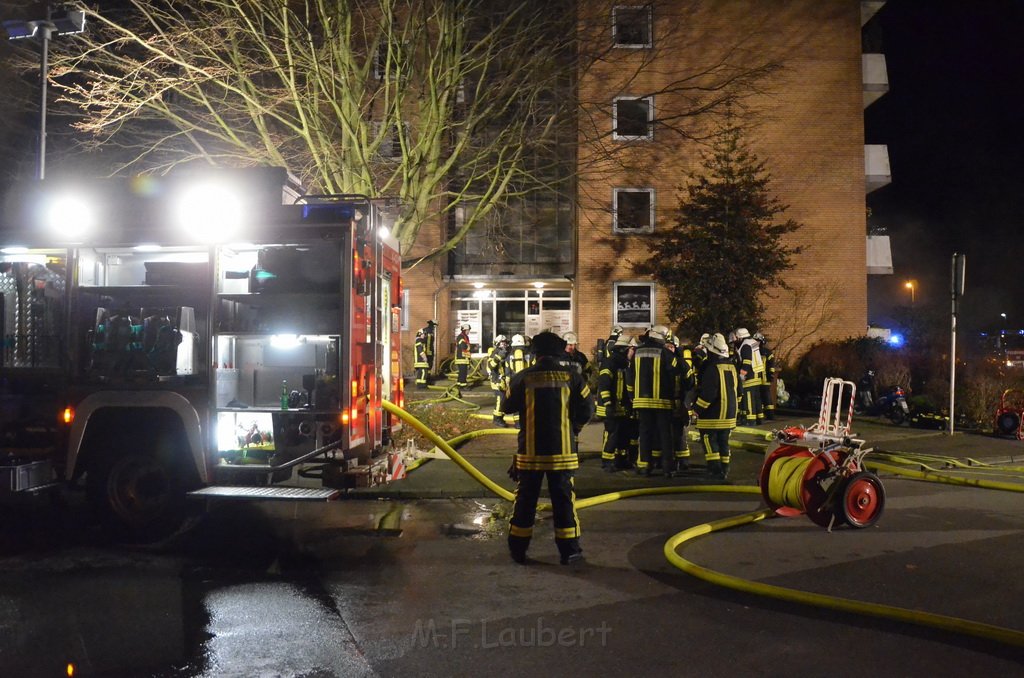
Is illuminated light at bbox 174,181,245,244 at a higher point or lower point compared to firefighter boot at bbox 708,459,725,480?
higher

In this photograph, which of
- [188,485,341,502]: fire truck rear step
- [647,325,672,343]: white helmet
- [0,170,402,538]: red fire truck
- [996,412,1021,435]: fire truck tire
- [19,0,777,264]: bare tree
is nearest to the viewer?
[188,485,341,502]: fire truck rear step

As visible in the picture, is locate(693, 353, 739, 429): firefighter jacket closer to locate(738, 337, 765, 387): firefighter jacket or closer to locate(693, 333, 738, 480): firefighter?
locate(693, 333, 738, 480): firefighter

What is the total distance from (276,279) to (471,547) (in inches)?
108

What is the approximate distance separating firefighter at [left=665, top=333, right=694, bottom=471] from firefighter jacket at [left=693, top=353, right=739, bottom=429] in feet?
0.69

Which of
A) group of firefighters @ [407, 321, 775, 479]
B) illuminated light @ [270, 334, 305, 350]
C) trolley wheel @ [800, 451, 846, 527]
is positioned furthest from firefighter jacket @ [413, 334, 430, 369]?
trolley wheel @ [800, 451, 846, 527]

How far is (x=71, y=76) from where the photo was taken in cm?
1393

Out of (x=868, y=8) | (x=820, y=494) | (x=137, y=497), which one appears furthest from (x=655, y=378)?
(x=868, y=8)

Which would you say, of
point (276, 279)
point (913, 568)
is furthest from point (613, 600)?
point (276, 279)

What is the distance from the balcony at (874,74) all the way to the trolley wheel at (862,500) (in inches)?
753

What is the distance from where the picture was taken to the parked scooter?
46.1 ft

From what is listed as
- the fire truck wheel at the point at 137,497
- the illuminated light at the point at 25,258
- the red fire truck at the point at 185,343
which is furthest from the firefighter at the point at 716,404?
the illuminated light at the point at 25,258

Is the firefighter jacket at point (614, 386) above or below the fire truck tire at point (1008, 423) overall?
above

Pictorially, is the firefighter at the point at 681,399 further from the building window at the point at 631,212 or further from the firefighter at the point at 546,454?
the building window at the point at 631,212

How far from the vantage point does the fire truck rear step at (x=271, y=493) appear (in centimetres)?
605
